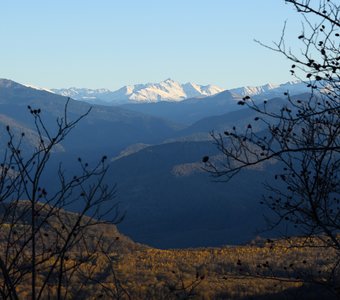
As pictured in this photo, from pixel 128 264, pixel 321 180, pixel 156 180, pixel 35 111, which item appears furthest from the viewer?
pixel 156 180

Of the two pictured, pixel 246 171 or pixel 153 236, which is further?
pixel 246 171

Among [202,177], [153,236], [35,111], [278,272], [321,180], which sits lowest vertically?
[153,236]

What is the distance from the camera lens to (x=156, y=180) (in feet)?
636

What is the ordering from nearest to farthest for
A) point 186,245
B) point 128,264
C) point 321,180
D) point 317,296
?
point 321,180, point 317,296, point 128,264, point 186,245

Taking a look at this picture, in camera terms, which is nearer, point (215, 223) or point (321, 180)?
point (321, 180)

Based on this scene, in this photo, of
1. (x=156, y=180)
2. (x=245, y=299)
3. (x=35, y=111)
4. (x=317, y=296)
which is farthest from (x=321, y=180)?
(x=156, y=180)

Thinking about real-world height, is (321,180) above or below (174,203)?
above

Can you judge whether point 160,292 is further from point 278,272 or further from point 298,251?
point 298,251

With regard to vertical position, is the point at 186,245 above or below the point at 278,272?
below

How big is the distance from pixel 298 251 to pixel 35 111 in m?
32.9

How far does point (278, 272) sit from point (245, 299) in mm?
7764

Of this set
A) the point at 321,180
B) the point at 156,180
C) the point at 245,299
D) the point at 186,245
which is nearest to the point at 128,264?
the point at 245,299

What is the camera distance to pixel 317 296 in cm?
2062

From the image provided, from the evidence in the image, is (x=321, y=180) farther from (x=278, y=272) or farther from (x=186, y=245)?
(x=186, y=245)
